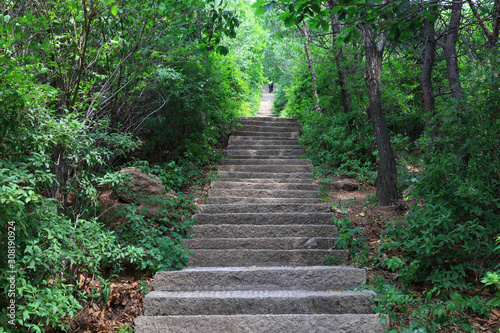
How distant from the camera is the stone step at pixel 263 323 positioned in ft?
10.6

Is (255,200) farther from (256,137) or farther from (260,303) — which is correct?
(256,137)

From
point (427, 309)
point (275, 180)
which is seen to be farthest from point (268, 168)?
point (427, 309)

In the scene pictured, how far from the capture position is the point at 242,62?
12.6 m

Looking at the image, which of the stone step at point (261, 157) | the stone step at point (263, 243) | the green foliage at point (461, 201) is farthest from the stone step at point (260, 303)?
the stone step at point (261, 157)

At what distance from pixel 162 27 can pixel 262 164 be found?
3682 millimetres

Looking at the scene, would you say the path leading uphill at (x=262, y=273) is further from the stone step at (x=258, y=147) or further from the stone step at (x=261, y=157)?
the stone step at (x=258, y=147)

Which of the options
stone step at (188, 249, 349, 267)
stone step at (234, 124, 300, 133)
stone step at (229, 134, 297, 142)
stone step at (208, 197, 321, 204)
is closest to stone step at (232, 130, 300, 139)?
stone step at (229, 134, 297, 142)

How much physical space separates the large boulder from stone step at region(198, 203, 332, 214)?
69 cm

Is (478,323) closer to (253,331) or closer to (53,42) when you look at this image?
(253,331)

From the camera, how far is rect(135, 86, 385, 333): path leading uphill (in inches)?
130

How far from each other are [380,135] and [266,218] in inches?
91.3

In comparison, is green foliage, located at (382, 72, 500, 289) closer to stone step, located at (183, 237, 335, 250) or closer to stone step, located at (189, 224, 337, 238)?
stone step, located at (183, 237, 335, 250)

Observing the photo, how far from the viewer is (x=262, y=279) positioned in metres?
3.97

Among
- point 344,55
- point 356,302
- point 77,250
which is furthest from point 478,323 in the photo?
point 344,55
